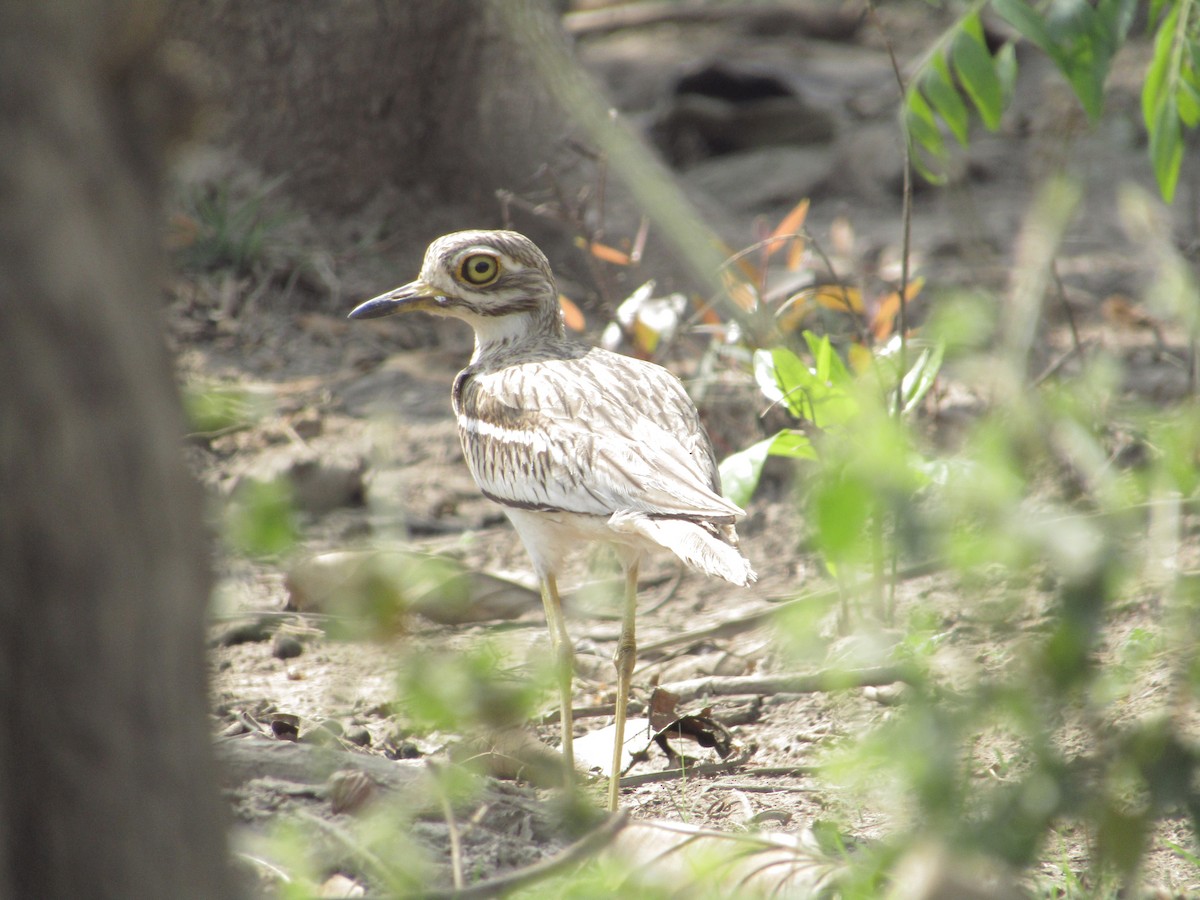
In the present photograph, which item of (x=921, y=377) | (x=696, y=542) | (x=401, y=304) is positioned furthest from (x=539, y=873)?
(x=401, y=304)

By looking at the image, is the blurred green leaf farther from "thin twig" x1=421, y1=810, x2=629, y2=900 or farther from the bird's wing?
the bird's wing

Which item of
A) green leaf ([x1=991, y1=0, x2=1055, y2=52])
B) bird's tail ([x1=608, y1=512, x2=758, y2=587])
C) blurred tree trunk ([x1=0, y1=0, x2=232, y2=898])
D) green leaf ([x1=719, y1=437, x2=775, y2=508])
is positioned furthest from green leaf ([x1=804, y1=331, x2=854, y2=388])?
blurred tree trunk ([x1=0, y1=0, x2=232, y2=898])

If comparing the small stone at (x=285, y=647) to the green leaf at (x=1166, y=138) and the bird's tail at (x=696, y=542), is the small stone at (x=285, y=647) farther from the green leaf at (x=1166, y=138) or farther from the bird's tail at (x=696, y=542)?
the green leaf at (x=1166, y=138)

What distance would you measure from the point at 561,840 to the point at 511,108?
489cm

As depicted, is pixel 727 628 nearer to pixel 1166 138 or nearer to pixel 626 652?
pixel 626 652

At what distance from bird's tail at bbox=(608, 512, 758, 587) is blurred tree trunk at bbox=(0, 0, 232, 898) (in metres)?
1.54

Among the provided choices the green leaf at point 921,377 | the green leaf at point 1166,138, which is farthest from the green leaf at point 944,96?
the green leaf at point 921,377

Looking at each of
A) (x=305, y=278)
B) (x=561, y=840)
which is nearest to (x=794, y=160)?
(x=305, y=278)

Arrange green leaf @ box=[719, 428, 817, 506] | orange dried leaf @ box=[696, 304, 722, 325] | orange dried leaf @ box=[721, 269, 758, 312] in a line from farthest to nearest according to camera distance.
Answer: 1. orange dried leaf @ box=[696, 304, 722, 325]
2. orange dried leaf @ box=[721, 269, 758, 312]
3. green leaf @ box=[719, 428, 817, 506]

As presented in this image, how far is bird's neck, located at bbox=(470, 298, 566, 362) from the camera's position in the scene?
4.27 m

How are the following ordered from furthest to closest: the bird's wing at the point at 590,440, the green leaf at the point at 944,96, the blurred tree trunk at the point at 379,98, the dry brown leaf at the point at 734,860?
the blurred tree trunk at the point at 379,98 < the green leaf at the point at 944,96 < the bird's wing at the point at 590,440 < the dry brown leaf at the point at 734,860

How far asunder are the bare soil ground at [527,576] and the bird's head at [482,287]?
66 cm

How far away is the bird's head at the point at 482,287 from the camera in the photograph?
4113 mm

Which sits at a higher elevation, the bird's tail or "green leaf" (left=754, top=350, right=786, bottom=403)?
"green leaf" (left=754, top=350, right=786, bottom=403)
